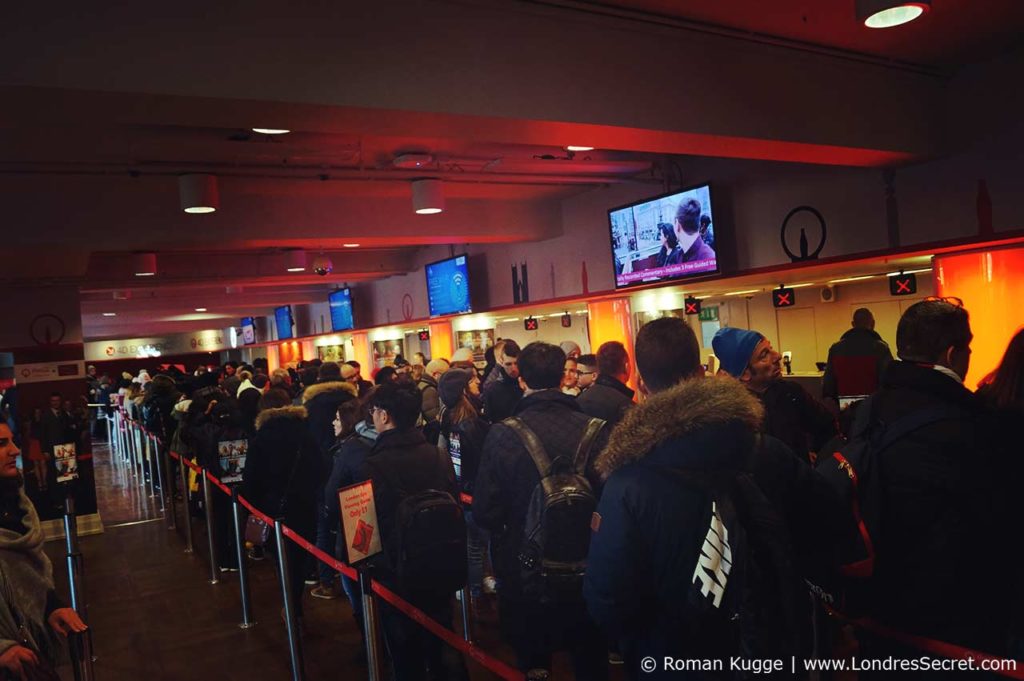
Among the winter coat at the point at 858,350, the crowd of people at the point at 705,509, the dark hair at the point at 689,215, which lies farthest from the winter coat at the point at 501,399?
the dark hair at the point at 689,215

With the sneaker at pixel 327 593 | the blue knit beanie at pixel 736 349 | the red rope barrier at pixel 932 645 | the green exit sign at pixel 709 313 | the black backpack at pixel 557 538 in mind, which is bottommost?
the sneaker at pixel 327 593

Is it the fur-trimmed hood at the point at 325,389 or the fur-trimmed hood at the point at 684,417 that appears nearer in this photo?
the fur-trimmed hood at the point at 684,417

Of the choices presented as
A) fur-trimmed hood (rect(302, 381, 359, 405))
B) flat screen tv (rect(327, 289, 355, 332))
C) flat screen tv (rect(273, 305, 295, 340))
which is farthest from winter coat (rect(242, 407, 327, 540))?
flat screen tv (rect(273, 305, 295, 340))

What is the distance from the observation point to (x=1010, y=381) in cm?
237

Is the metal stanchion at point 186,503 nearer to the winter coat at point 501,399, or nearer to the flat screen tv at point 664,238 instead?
the winter coat at point 501,399

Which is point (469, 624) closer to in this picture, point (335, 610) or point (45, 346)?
point (335, 610)

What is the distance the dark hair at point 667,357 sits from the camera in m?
2.33

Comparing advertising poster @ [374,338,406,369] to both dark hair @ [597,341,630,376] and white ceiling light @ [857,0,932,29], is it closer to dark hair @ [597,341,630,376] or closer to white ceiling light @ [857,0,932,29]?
dark hair @ [597,341,630,376]

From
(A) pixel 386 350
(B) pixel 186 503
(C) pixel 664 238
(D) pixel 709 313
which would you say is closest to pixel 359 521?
(B) pixel 186 503

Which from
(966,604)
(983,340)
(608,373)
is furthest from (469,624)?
(983,340)

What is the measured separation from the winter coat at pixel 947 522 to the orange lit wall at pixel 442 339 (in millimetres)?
11728

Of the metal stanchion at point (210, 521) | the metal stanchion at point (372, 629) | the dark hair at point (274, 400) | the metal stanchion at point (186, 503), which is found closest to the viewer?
the metal stanchion at point (372, 629)

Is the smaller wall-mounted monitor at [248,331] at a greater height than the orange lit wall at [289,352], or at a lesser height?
greater

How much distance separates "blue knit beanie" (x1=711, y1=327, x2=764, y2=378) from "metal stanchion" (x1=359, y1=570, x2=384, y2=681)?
74.6 inches
